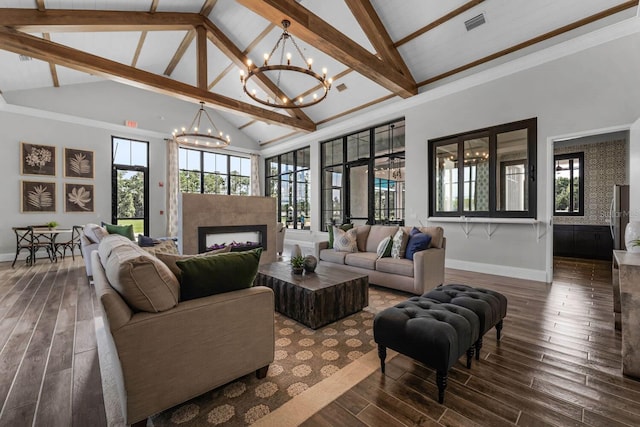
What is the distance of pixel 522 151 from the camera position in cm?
477

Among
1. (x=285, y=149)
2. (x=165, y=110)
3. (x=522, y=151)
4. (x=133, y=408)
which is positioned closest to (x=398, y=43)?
(x=522, y=151)

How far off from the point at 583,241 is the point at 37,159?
1295 centimetres

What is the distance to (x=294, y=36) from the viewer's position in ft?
14.3

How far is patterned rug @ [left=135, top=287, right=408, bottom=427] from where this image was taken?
62.4 inches

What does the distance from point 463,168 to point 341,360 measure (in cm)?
464

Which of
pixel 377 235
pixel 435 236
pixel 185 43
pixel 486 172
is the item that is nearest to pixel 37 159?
pixel 185 43

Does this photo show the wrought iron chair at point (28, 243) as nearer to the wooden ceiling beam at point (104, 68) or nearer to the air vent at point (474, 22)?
the wooden ceiling beam at point (104, 68)

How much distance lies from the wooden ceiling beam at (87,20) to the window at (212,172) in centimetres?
421

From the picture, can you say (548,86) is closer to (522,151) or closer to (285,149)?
(522,151)

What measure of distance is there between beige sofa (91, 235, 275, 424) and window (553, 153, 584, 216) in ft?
27.4

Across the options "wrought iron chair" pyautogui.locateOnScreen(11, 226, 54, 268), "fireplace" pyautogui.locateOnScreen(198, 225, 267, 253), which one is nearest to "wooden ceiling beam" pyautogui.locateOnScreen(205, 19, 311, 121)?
"fireplace" pyautogui.locateOnScreen(198, 225, 267, 253)

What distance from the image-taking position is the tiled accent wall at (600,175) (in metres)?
6.29

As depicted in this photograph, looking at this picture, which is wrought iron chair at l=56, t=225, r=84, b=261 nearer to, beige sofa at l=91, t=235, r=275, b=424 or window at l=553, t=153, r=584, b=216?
beige sofa at l=91, t=235, r=275, b=424

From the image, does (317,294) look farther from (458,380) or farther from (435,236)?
(435,236)
